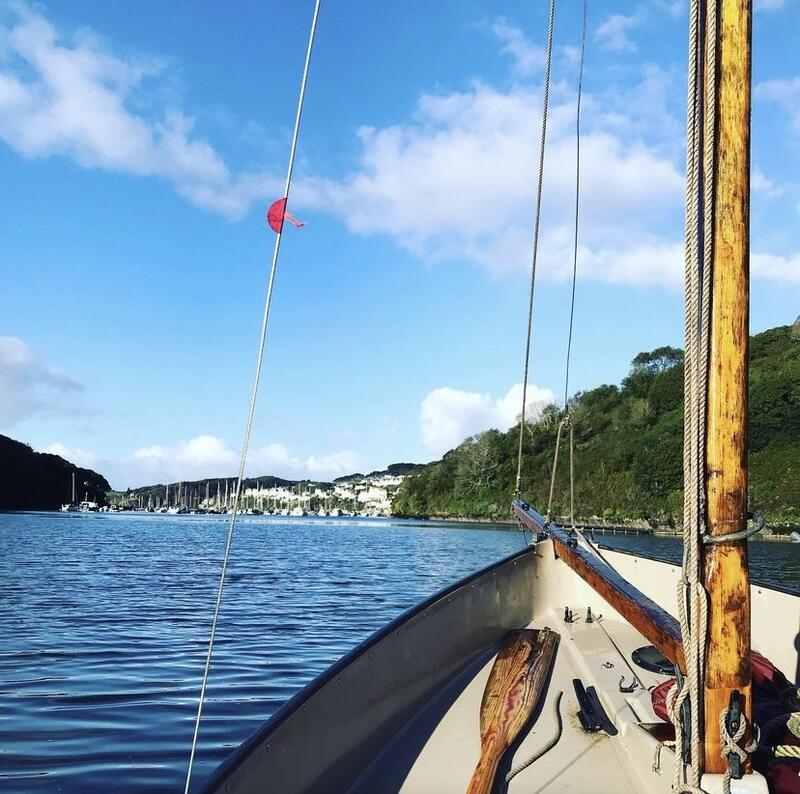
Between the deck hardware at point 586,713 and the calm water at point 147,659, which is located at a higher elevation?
the deck hardware at point 586,713

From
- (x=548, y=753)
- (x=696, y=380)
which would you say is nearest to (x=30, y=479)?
(x=548, y=753)

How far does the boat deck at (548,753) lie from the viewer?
11.8ft

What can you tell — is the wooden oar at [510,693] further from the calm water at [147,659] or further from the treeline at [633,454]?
the treeline at [633,454]

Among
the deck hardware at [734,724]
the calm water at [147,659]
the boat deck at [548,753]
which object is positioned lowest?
the calm water at [147,659]

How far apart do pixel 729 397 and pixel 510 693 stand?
2875mm

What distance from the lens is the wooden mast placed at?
283 centimetres

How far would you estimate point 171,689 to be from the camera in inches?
365

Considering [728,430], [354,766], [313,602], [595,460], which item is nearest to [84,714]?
[354,766]

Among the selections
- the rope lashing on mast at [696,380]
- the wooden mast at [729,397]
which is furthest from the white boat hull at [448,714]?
the wooden mast at [729,397]

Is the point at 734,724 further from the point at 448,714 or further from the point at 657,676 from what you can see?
the point at 657,676

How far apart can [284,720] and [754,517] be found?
7.35 ft

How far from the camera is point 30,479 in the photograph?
173375mm

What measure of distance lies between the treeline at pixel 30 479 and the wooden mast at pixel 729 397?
187044mm

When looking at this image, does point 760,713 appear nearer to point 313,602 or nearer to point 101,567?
point 313,602
